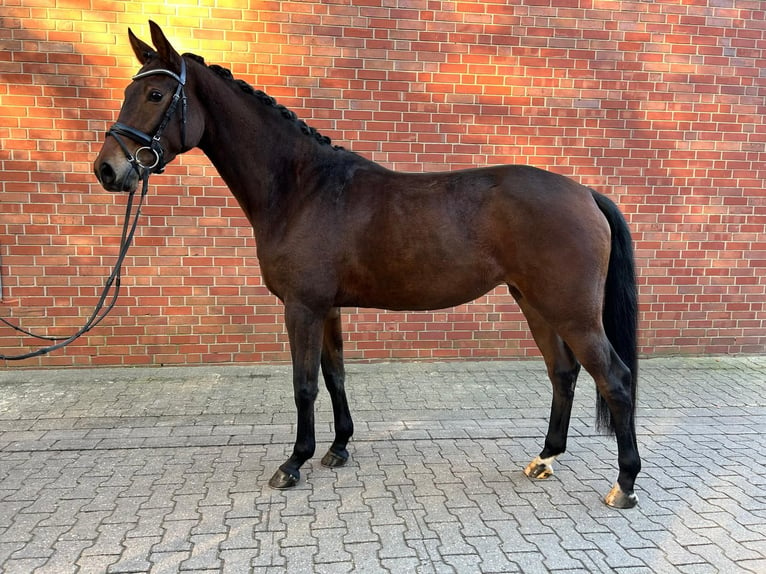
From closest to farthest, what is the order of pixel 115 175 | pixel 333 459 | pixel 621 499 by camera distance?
1. pixel 115 175
2. pixel 621 499
3. pixel 333 459

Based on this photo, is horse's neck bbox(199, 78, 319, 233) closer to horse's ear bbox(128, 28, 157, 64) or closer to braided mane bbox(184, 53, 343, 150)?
braided mane bbox(184, 53, 343, 150)

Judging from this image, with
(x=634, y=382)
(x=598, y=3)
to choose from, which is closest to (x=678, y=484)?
(x=634, y=382)

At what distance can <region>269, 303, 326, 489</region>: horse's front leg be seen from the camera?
272 cm

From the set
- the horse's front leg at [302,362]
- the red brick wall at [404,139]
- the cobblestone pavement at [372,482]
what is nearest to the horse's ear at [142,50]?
the horse's front leg at [302,362]

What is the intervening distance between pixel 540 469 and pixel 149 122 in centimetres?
290

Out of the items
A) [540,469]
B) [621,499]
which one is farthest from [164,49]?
[621,499]

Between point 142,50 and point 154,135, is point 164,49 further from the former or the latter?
point 154,135

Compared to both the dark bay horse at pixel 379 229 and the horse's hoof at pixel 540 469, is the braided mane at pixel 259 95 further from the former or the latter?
the horse's hoof at pixel 540 469

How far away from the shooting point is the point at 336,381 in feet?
10.3

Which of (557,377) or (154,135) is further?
(557,377)

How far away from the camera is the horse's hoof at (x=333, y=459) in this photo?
9.95 feet

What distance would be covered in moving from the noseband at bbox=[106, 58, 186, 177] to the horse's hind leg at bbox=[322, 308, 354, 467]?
4.27ft

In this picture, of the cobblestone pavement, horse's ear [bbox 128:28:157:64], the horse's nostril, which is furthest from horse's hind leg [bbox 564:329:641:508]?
horse's ear [bbox 128:28:157:64]

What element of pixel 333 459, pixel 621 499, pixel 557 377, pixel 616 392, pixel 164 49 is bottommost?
pixel 333 459
